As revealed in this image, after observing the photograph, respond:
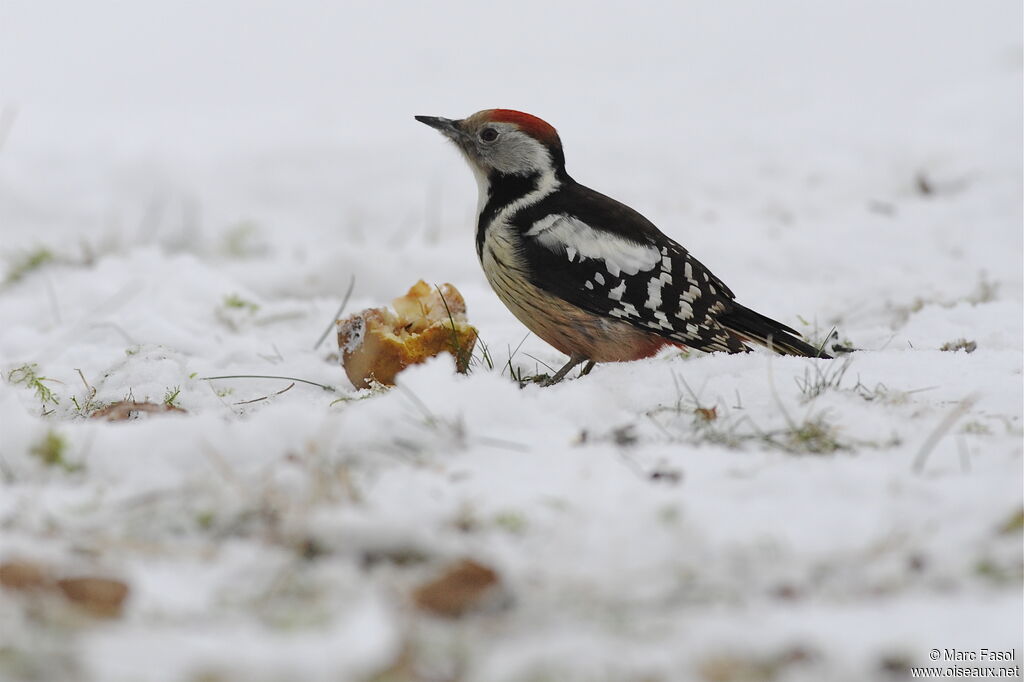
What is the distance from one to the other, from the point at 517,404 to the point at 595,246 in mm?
1323

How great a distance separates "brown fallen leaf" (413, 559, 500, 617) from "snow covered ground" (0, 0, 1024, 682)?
3cm

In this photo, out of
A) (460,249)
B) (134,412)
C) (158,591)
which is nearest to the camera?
(158,591)

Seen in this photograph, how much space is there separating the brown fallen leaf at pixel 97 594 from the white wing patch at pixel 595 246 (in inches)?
92.4

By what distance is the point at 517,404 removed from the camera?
2.68m

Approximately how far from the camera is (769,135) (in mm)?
7977

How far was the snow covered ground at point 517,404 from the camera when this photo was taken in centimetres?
176

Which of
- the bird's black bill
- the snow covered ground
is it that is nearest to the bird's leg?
the snow covered ground

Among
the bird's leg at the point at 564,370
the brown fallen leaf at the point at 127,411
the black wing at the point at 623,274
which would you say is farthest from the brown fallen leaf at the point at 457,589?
the black wing at the point at 623,274

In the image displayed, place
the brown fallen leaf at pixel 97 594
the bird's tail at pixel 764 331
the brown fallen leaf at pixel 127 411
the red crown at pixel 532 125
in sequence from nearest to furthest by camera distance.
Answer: the brown fallen leaf at pixel 97 594, the brown fallen leaf at pixel 127 411, the bird's tail at pixel 764 331, the red crown at pixel 532 125

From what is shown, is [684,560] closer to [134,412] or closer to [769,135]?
[134,412]

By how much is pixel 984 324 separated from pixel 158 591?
356 centimetres

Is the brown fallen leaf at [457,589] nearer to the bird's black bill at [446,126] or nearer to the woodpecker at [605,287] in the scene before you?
the woodpecker at [605,287]

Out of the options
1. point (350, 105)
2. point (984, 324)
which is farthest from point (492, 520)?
point (350, 105)

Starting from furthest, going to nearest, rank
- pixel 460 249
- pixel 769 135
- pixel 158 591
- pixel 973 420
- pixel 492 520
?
pixel 769 135 → pixel 460 249 → pixel 973 420 → pixel 492 520 → pixel 158 591
